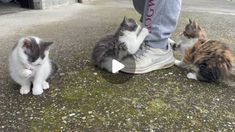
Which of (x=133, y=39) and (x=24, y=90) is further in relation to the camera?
(x=133, y=39)

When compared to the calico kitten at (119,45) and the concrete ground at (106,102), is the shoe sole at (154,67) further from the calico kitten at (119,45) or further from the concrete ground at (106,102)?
the calico kitten at (119,45)

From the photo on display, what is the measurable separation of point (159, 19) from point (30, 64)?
3.72 feet

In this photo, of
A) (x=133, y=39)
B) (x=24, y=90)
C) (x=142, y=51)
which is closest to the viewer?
(x=24, y=90)

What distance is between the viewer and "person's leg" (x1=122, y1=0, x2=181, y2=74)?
2.79 metres

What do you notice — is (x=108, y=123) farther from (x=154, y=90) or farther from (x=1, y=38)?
(x=1, y=38)

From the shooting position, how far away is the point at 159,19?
9.27 ft

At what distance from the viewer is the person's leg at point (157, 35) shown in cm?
279

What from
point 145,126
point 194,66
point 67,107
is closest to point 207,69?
point 194,66

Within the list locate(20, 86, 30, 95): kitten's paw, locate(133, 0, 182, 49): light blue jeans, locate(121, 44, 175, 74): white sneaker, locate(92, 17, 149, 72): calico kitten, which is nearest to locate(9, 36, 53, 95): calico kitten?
locate(20, 86, 30, 95): kitten's paw

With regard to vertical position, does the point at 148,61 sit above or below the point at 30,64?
below

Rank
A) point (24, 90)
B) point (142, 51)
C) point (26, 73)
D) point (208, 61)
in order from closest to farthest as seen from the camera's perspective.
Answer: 1. point (26, 73)
2. point (24, 90)
3. point (208, 61)
4. point (142, 51)

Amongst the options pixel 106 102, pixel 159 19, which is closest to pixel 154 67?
pixel 159 19

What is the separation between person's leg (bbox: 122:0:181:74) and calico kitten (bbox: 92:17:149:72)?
0.07 m

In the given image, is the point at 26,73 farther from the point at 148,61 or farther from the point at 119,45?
→ the point at 148,61
